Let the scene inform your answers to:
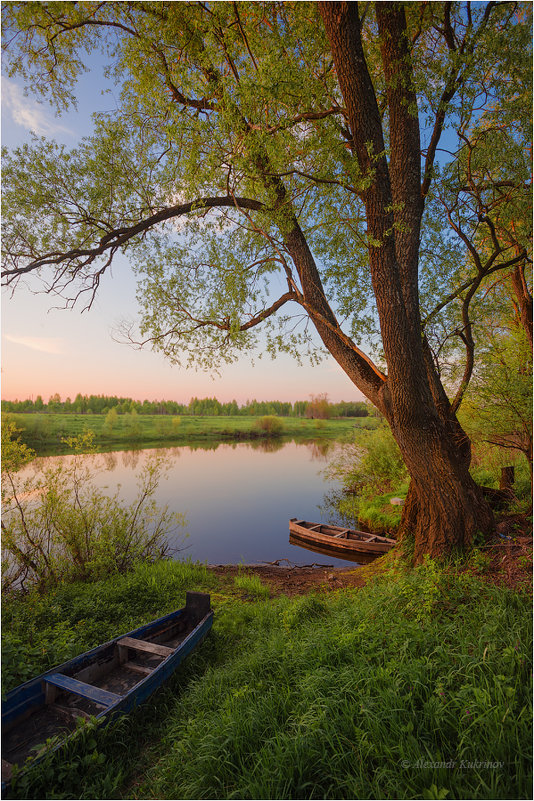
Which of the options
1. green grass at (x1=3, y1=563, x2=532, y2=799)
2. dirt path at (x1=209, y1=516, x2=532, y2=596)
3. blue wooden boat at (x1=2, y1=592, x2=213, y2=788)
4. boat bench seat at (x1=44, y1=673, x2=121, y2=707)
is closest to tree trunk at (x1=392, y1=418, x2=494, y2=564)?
dirt path at (x1=209, y1=516, x2=532, y2=596)

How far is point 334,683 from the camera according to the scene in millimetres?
2793

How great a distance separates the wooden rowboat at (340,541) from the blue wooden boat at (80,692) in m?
6.63

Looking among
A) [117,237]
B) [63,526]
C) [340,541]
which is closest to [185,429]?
[340,541]

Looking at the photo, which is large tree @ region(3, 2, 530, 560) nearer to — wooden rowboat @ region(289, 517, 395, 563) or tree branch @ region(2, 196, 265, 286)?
tree branch @ region(2, 196, 265, 286)

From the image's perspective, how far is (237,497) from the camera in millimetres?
19219

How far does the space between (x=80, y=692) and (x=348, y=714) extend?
2.29 metres

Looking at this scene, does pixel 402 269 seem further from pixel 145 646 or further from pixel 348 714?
pixel 145 646

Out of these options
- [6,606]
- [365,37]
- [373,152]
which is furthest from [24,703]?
[365,37]

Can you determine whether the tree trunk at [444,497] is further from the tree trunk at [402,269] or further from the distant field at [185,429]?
the distant field at [185,429]

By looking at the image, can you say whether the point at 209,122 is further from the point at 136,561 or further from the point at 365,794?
the point at 136,561

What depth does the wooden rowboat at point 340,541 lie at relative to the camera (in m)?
10.0

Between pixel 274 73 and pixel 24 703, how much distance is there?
6.39 metres

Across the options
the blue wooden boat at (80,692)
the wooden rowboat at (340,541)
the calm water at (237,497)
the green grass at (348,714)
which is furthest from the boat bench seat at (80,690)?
the wooden rowboat at (340,541)

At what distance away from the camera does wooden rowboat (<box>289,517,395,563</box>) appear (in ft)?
32.8
